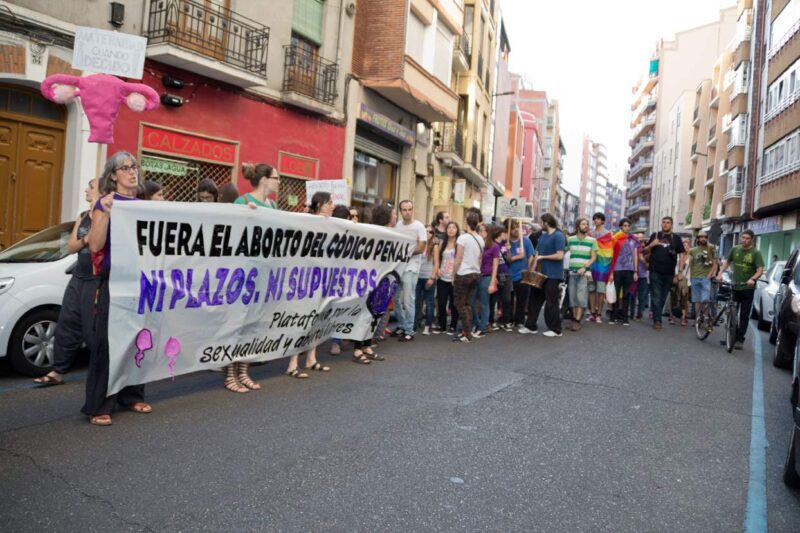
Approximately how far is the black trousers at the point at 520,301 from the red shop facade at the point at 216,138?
6.13 metres

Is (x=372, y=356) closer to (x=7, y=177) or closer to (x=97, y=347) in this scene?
(x=97, y=347)

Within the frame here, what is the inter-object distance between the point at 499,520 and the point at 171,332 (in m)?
3.08

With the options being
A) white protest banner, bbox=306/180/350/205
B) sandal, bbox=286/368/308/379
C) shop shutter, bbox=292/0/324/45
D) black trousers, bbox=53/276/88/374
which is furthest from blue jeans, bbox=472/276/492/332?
shop shutter, bbox=292/0/324/45

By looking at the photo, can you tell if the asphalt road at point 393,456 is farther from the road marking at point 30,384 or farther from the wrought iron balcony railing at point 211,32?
the wrought iron balcony railing at point 211,32

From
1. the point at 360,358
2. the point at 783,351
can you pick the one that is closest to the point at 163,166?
the point at 360,358

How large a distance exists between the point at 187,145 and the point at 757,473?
11.2 meters

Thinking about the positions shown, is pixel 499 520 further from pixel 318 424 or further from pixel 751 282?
pixel 751 282

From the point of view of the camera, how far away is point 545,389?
22.3 ft

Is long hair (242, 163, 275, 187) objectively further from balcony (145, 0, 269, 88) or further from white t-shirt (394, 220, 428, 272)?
balcony (145, 0, 269, 88)

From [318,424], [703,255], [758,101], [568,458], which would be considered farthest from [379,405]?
[758,101]

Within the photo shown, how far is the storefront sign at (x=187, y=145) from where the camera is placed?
39.9 feet

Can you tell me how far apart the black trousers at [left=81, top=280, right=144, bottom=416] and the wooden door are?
6.37m

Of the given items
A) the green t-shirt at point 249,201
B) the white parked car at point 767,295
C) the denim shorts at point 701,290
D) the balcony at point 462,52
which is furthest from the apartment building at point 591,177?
the green t-shirt at point 249,201

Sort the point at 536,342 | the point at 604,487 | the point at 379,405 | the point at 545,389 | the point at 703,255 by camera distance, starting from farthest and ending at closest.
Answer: the point at 703,255, the point at 536,342, the point at 545,389, the point at 379,405, the point at 604,487
